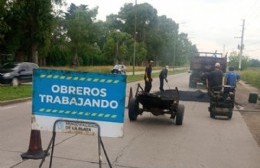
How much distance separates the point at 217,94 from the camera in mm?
14984

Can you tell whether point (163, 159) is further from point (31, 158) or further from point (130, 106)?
point (130, 106)

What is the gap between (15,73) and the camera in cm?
2688

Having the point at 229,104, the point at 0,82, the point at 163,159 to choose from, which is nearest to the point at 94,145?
the point at 163,159

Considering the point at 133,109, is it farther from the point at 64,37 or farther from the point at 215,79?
Result: the point at 64,37

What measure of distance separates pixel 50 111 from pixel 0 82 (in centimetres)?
2133

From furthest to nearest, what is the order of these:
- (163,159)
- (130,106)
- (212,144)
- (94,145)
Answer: (130,106) → (212,144) → (94,145) → (163,159)

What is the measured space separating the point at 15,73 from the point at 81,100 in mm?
21907

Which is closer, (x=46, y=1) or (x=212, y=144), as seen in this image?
(x=212, y=144)

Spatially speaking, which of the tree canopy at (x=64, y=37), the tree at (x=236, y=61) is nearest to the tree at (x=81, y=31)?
the tree canopy at (x=64, y=37)

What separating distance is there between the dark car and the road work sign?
19.8m

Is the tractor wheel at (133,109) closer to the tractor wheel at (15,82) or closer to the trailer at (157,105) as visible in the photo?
the trailer at (157,105)

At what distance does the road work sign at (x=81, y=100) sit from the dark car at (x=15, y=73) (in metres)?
19.8

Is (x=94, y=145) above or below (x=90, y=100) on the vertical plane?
below


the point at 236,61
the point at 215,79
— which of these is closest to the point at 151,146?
the point at 215,79
